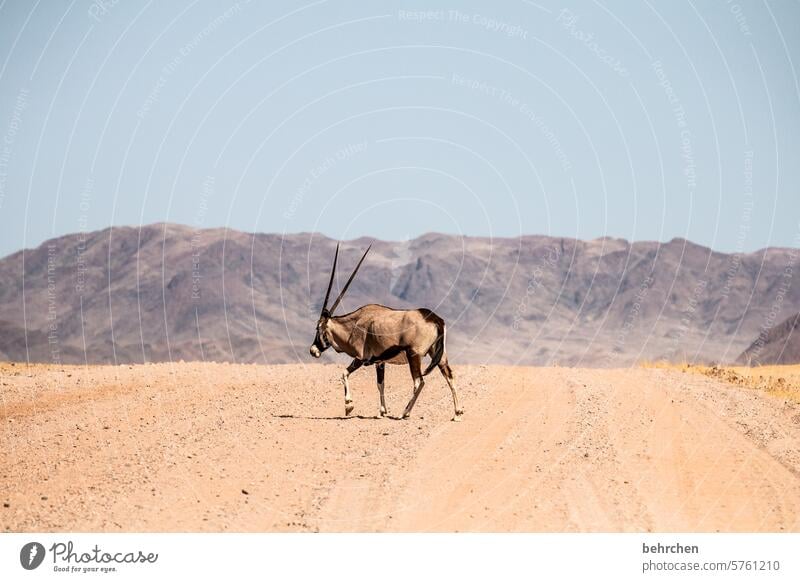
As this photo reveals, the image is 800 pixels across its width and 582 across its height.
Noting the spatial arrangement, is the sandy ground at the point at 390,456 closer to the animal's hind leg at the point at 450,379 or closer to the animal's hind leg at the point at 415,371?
the animal's hind leg at the point at 450,379

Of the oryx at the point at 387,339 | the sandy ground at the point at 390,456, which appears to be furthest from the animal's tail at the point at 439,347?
the sandy ground at the point at 390,456

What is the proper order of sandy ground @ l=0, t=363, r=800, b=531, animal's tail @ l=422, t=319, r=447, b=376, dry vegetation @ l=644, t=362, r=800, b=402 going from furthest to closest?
1. dry vegetation @ l=644, t=362, r=800, b=402
2. animal's tail @ l=422, t=319, r=447, b=376
3. sandy ground @ l=0, t=363, r=800, b=531

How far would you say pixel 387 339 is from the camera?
2745 centimetres

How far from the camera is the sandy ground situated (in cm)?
1803

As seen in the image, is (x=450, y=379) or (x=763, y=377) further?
(x=763, y=377)

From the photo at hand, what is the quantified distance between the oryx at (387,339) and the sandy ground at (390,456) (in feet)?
Result: 3.73

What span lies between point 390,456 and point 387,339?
5.58 meters

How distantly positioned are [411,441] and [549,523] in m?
6.80

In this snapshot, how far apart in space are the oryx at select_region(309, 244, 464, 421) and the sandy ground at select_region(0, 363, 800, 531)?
114 cm

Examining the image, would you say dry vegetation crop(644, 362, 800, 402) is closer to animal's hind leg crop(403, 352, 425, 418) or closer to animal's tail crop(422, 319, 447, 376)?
animal's tail crop(422, 319, 447, 376)

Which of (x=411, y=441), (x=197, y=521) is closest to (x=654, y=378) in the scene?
(x=411, y=441)

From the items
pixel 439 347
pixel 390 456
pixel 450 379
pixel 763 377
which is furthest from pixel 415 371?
pixel 763 377

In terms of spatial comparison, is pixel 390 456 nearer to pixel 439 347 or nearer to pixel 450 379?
pixel 439 347

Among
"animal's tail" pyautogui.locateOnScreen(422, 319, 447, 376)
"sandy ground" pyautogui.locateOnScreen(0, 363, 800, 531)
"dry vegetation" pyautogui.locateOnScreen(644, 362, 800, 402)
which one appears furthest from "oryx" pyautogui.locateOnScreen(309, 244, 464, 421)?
"dry vegetation" pyautogui.locateOnScreen(644, 362, 800, 402)
